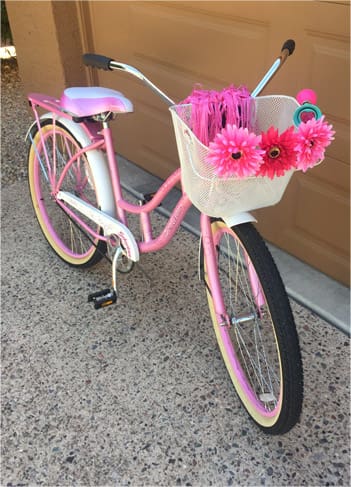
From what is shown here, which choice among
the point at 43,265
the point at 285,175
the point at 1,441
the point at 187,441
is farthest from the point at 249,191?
the point at 43,265

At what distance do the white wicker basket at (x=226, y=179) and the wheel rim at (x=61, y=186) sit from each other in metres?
1.00

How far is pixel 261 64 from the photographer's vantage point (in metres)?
2.43

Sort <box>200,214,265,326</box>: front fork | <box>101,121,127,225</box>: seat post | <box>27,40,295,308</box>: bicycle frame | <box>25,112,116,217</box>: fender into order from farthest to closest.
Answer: <box>25,112,116,217</box>: fender, <box>101,121,127,225</box>: seat post, <box>27,40,295,308</box>: bicycle frame, <box>200,214,265,326</box>: front fork

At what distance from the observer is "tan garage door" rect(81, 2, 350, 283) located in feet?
7.10

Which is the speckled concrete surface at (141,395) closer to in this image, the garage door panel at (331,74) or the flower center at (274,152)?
the garage door panel at (331,74)

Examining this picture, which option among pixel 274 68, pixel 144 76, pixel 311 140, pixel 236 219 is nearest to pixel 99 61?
pixel 144 76

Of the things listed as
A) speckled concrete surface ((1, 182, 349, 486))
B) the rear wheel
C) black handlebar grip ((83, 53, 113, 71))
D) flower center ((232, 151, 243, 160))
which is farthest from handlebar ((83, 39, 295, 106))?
speckled concrete surface ((1, 182, 349, 486))

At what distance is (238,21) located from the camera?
247cm

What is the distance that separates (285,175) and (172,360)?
3.57 feet

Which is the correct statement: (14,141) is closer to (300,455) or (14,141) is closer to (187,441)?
(187,441)

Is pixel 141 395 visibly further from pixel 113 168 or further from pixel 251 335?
pixel 113 168

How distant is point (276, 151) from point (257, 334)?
114 cm

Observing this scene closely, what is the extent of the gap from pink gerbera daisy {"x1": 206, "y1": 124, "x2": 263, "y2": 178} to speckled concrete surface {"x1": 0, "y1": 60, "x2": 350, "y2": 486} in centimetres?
109

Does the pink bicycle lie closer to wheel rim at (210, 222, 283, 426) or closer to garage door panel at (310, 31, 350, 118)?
wheel rim at (210, 222, 283, 426)
